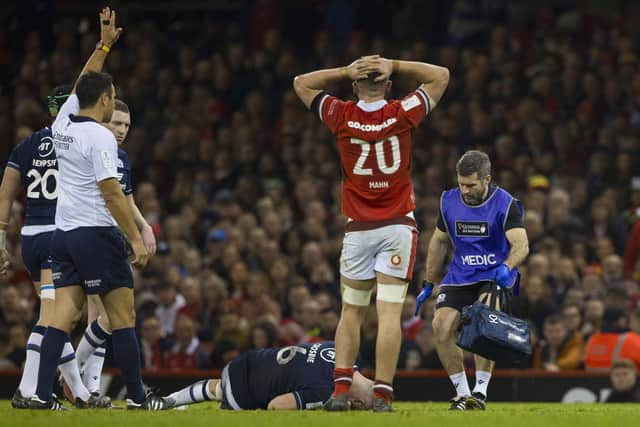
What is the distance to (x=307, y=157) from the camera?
20.0m

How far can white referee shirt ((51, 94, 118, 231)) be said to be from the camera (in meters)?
9.52

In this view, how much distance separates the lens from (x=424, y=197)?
60.2 ft

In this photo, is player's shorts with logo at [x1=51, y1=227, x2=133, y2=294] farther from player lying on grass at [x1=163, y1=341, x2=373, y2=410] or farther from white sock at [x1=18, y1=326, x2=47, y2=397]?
player lying on grass at [x1=163, y1=341, x2=373, y2=410]

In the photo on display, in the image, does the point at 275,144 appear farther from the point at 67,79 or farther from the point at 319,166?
the point at 67,79

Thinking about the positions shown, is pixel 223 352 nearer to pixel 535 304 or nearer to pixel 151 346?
pixel 151 346

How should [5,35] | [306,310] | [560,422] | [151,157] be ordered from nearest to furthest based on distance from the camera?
[560,422]
[306,310]
[151,157]
[5,35]

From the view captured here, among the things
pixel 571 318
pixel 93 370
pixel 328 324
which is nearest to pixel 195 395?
pixel 93 370

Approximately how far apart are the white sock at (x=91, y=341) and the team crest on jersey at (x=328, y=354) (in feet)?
5.49

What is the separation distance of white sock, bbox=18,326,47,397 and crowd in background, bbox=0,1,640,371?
5352 mm

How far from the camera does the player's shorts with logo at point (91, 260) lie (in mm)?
9625

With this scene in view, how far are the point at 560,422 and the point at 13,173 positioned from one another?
451 cm

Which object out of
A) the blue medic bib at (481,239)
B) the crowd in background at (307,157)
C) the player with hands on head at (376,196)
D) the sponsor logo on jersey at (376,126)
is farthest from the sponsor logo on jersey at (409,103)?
the crowd in background at (307,157)

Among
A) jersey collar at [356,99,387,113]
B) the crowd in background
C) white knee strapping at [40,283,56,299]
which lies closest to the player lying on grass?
white knee strapping at [40,283,56,299]

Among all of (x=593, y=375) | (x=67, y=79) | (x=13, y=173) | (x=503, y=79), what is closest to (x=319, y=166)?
(x=503, y=79)
